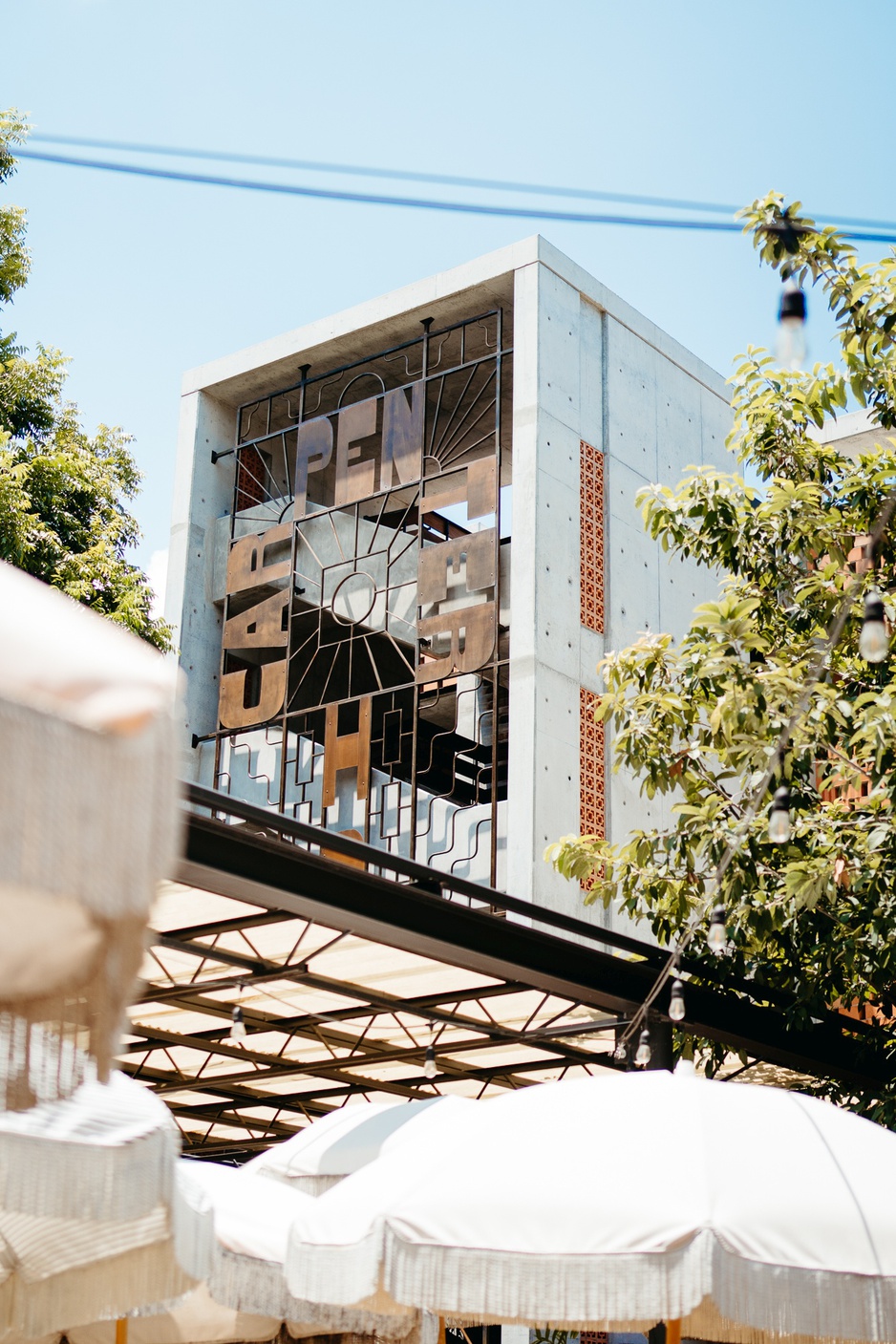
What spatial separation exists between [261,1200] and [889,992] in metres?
4.99

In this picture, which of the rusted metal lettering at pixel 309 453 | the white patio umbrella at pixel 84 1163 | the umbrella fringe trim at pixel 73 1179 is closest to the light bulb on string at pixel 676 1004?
the white patio umbrella at pixel 84 1163

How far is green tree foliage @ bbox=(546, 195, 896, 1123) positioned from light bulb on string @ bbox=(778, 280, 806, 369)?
481 centimetres

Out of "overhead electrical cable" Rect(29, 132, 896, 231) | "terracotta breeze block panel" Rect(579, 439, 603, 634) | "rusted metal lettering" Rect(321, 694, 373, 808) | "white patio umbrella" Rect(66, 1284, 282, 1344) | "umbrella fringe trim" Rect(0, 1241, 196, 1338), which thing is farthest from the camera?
"terracotta breeze block panel" Rect(579, 439, 603, 634)

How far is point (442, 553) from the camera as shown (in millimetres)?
16328

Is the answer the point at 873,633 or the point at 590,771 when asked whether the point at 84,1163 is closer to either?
the point at 873,633

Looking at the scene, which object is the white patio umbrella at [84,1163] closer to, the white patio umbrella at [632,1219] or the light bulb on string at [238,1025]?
the white patio umbrella at [632,1219]

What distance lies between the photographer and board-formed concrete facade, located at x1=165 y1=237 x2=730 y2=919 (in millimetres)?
15453

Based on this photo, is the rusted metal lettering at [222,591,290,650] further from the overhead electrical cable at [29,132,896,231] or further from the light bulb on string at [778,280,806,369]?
the light bulb on string at [778,280,806,369]

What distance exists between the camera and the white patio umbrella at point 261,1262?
555cm

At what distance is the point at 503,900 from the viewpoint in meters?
8.17

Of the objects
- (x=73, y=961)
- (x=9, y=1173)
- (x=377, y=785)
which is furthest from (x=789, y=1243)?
(x=377, y=785)

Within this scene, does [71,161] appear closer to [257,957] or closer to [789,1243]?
[257,957]

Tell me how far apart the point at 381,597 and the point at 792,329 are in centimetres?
1359

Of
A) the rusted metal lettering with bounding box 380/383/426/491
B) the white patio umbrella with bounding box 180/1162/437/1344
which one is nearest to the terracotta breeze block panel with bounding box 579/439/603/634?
the rusted metal lettering with bounding box 380/383/426/491
